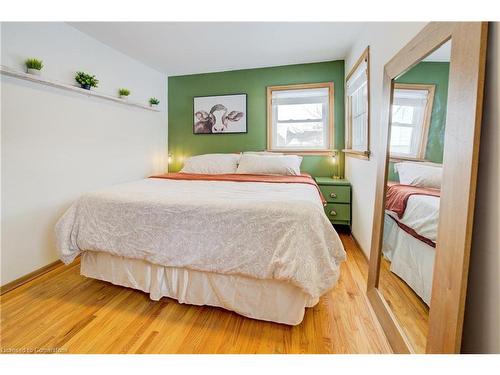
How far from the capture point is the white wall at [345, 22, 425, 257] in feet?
5.30

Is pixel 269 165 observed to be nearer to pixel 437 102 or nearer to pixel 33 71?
pixel 437 102

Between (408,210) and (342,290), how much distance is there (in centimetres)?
93

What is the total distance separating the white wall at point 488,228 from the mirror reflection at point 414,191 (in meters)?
0.17

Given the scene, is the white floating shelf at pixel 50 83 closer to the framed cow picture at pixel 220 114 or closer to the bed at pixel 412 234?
the framed cow picture at pixel 220 114

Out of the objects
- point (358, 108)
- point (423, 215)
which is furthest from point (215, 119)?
point (423, 215)

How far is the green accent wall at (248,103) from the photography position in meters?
3.40

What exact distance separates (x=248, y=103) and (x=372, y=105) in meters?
1.97

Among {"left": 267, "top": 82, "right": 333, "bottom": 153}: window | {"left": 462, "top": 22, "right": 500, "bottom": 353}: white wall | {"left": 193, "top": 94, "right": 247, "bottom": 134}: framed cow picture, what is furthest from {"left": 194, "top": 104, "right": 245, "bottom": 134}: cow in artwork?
{"left": 462, "top": 22, "right": 500, "bottom": 353}: white wall

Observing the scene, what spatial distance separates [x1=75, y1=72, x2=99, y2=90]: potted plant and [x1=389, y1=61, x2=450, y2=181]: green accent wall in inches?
110

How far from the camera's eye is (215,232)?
1515mm

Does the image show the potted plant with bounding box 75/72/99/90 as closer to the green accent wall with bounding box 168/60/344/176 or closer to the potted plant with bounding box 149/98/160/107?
the potted plant with bounding box 149/98/160/107

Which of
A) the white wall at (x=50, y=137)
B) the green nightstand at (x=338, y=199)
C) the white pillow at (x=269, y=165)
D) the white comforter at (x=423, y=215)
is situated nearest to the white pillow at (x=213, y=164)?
the white pillow at (x=269, y=165)
